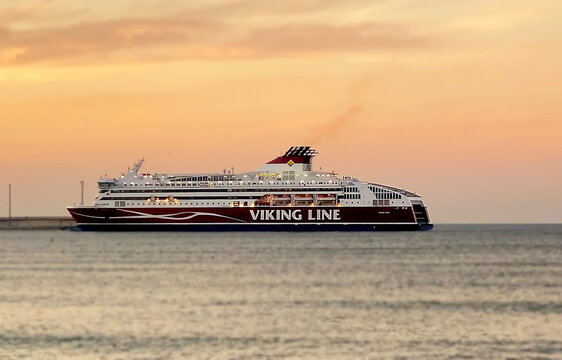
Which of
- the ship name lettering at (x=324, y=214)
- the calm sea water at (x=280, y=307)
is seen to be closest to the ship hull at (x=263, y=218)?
the ship name lettering at (x=324, y=214)

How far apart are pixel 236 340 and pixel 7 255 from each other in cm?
6669

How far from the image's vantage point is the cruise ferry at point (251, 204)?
Answer: 15075 centimetres

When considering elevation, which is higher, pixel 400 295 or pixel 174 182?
pixel 174 182

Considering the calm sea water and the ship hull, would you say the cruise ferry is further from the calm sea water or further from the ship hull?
the calm sea water

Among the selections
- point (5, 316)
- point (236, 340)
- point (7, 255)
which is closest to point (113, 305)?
point (5, 316)

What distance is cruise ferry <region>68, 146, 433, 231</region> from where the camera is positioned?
495 feet

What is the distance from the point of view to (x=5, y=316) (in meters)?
48.0

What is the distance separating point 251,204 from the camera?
15312cm

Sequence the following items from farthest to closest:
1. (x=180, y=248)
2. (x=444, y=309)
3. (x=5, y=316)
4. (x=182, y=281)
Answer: (x=180, y=248), (x=182, y=281), (x=444, y=309), (x=5, y=316)

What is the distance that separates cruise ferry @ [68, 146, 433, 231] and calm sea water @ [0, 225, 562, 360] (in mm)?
54271

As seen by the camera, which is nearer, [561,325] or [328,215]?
[561,325]

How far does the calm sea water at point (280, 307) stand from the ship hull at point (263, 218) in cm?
5369

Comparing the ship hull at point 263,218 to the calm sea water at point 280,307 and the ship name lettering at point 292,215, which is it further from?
the calm sea water at point 280,307

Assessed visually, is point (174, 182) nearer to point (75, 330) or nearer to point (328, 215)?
point (328, 215)
